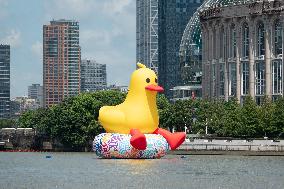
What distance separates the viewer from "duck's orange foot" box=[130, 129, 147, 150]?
134m

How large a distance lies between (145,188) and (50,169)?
37.8m

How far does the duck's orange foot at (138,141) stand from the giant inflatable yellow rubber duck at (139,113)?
2841 mm

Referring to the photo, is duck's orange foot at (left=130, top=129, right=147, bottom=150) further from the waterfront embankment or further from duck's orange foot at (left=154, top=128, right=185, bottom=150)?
the waterfront embankment

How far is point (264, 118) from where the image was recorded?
198 m

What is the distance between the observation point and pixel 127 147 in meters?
138

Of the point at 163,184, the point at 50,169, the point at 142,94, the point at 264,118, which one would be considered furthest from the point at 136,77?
the point at 264,118

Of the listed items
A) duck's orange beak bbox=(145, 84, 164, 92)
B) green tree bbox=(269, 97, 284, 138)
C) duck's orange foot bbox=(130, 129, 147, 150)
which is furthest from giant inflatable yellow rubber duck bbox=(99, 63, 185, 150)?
green tree bbox=(269, 97, 284, 138)

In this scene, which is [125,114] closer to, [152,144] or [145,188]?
[152,144]

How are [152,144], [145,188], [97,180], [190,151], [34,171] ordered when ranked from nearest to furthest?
[145,188], [97,180], [34,171], [152,144], [190,151]

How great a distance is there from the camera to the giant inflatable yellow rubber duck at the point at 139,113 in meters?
140

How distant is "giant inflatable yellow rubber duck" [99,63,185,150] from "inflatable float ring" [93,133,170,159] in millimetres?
1085

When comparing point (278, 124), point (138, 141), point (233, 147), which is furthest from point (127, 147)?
point (278, 124)

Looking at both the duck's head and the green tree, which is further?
the green tree

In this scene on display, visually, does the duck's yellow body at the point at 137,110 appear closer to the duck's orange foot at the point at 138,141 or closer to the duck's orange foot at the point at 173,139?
the duck's orange foot at the point at 173,139
